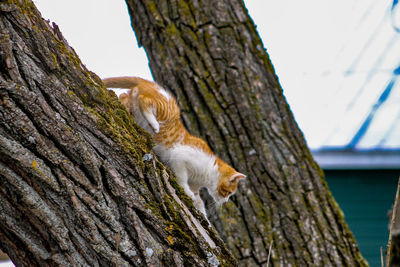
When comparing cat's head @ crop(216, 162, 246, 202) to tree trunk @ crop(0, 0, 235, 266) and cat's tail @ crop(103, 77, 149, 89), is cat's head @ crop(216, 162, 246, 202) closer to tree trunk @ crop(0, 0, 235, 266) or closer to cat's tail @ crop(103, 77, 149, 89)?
cat's tail @ crop(103, 77, 149, 89)

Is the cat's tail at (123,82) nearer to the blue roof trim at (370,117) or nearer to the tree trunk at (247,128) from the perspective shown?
the tree trunk at (247,128)

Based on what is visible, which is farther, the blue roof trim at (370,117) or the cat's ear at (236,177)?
the blue roof trim at (370,117)

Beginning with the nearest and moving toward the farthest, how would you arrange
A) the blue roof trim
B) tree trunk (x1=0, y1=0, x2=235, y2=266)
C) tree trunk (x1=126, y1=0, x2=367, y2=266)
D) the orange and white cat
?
tree trunk (x1=0, y1=0, x2=235, y2=266) → the orange and white cat → tree trunk (x1=126, y1=0, x2=367, y2=266) → the blue roof trim

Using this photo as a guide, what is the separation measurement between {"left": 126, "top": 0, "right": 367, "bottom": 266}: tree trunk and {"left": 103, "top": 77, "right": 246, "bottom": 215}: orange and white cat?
8 cm

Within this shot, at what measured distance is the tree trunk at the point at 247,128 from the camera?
2293 millimetres

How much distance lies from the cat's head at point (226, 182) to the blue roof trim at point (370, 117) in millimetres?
2871

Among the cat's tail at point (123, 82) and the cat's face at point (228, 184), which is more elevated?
the cat's tail at point (123, 82)

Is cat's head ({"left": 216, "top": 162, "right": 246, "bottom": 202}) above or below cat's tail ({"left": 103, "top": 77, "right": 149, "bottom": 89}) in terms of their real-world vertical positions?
below

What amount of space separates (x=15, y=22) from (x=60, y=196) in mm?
468

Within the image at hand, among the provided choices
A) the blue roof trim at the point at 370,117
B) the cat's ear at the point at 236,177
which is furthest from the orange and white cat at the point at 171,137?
the blue roof trim at the point at 370,117

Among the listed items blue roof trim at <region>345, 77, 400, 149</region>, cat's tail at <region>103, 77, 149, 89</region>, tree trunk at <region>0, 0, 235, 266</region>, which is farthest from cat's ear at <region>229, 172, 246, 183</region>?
blue roof trim at <region>345, 77, 400, 149</region>

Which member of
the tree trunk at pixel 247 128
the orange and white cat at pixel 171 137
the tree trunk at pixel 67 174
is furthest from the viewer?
the tree trunk at pixel 247 128

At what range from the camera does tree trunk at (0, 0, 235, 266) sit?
40.6 inches

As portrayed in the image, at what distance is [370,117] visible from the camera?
15.6ft
